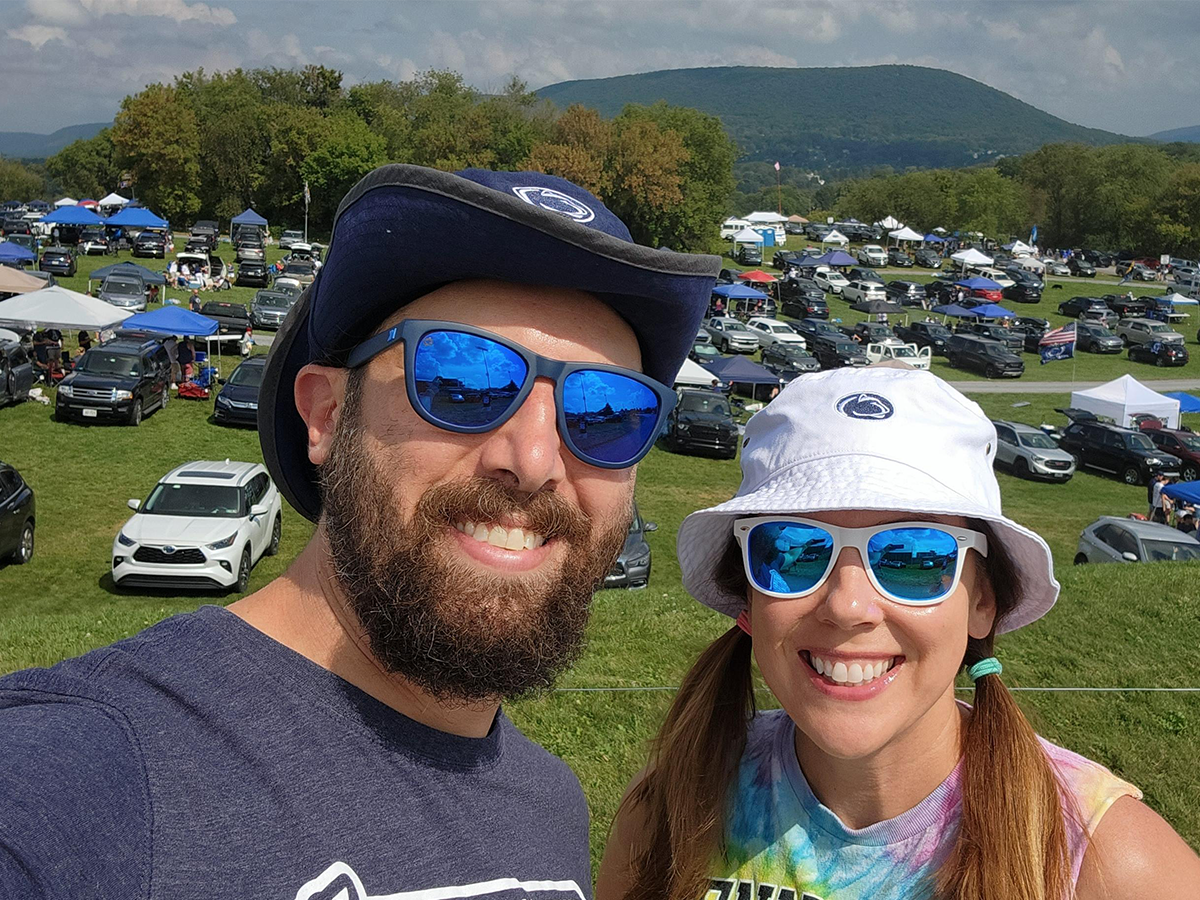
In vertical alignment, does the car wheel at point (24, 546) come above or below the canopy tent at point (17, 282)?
above

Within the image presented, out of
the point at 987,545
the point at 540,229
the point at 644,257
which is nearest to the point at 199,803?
the point at 540,229

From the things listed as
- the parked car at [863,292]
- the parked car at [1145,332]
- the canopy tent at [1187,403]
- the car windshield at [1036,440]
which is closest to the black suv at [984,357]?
the canopy tent at [1187,403]

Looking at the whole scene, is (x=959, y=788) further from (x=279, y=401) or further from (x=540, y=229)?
(x=279, y=401)

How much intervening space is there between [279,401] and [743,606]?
1358 millimetres

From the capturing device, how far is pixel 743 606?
274 cm

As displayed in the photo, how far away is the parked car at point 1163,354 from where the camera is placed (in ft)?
148

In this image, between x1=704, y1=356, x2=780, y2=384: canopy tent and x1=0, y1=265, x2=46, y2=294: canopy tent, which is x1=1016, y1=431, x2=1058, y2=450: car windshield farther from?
x1=0, y1=265, x2=46, y2=294: canopy tent

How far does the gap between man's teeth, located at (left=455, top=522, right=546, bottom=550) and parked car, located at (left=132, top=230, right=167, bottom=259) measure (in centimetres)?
5534

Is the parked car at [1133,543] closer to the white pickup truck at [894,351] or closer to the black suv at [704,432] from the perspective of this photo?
the black suv at [704,432]

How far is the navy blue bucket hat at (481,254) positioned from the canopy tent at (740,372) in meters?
28.3

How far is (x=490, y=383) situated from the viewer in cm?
184

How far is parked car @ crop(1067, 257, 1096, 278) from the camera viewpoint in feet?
252

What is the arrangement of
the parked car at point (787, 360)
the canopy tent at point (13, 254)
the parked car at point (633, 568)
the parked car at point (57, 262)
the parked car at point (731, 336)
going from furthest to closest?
the parked car at point (57, 262), the canopy tent at point (13, 254), the parked car at point (731, 336), the parked car at point (787, 360), the parked car at point (633, 568)

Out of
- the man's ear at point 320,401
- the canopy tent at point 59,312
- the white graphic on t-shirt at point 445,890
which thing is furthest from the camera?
the canopy tent at point 59,312
